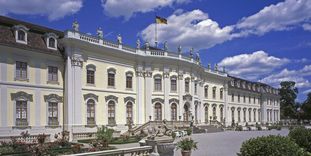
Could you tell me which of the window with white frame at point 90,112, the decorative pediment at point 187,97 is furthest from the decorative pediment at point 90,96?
the decorative pediment at point 187,97

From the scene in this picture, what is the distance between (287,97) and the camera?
9100 cm

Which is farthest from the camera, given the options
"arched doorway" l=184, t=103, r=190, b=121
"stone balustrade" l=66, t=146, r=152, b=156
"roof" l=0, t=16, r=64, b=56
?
"arched doorway" l=184, t=103, r=190, b=121

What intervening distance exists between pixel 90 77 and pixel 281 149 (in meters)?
25.4

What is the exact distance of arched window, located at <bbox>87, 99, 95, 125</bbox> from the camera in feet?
109

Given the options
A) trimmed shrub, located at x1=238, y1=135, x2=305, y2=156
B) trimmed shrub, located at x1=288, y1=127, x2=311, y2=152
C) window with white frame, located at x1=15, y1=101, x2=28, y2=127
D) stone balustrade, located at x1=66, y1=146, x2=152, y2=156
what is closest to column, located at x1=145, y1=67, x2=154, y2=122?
window with white frame, located at x1=15, y1=101, x2=28, y2=127

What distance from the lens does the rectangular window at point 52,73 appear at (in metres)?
30.7

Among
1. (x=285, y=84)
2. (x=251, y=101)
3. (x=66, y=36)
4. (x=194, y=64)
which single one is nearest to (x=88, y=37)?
(x=66, y=36)

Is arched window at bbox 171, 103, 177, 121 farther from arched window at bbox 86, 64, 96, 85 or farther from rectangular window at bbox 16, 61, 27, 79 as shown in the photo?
rectangular window at bbox 16, 61, 27, 79

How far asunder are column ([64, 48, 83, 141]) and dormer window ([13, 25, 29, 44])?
4.37 meters

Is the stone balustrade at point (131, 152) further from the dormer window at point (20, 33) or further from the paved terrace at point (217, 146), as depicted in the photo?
the dormer window at point (20, 33)

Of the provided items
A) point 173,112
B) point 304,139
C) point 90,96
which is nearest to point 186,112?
point 173,112

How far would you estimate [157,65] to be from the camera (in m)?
40.4

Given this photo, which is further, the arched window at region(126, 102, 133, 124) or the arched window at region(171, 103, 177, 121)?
the arched window at region(171, 103, 177, 121)

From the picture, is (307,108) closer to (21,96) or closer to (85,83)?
(85,83)
